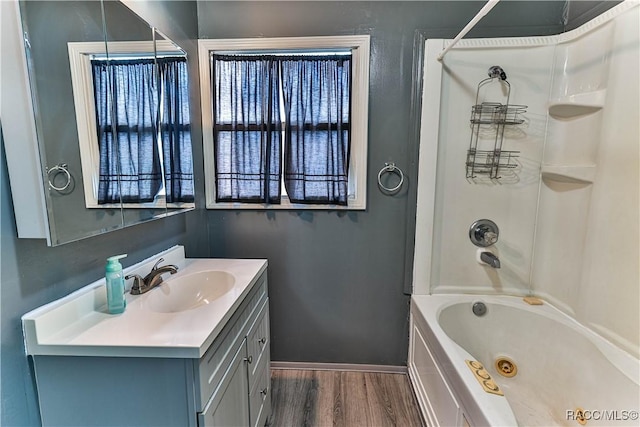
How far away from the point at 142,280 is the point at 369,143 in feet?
4.86

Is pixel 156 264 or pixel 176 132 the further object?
pixel 176 132

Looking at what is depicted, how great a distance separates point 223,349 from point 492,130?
1972 millimetres

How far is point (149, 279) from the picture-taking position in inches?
55.6

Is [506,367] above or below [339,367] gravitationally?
above

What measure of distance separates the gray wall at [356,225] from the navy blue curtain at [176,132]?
40 cm

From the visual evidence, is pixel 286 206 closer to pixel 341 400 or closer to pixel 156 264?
pixel 156 264

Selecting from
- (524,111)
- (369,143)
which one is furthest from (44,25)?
(524,111)

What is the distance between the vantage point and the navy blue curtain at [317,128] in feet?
6.49

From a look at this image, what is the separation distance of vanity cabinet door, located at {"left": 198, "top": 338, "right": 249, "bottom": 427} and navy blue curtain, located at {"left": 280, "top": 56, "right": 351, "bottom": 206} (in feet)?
3.45

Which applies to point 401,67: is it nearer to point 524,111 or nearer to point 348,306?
point 524,111

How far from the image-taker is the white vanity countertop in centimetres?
95

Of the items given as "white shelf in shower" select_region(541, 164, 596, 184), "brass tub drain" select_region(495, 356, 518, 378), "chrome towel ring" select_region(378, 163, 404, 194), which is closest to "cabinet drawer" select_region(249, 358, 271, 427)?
"chrome towel ring" select_region(378, 163, 404, 194)

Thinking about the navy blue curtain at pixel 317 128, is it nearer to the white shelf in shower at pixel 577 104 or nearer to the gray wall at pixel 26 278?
the gray wall at pixel 26 278

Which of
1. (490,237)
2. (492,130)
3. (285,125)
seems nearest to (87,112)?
(285,125)
